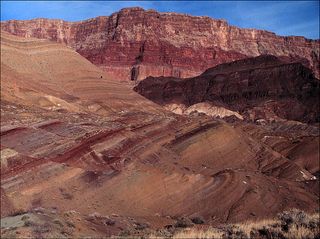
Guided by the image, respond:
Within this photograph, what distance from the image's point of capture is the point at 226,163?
28453mm

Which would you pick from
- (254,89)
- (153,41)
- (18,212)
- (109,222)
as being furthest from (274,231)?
(153,41)

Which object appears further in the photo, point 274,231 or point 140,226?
point 140,226

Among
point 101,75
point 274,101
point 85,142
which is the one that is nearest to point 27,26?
point 274,101

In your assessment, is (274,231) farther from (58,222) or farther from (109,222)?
(109,222)

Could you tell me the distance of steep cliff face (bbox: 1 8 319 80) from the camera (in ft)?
498

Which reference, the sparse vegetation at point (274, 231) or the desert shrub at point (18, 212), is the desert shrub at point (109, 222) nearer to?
the desert shrub at point (18, 212)

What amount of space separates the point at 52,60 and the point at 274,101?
81869 mm

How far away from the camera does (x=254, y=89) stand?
11512 centimetres

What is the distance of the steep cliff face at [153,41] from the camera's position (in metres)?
152

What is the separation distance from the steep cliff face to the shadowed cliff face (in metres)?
24.6

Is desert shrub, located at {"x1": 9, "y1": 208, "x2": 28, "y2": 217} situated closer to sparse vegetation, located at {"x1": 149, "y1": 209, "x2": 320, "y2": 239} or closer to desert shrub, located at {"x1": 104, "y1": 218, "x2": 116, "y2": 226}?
desert shrub, located at {"x1": 104, "y1": 218, "x2": 116, "y2": 226}

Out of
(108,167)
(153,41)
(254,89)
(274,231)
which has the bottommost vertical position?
(254,89)

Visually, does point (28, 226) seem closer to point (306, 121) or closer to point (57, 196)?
point (57, 196)

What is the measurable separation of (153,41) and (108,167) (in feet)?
442
